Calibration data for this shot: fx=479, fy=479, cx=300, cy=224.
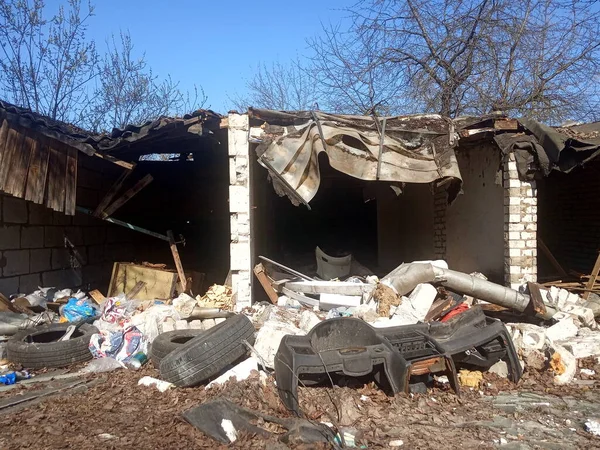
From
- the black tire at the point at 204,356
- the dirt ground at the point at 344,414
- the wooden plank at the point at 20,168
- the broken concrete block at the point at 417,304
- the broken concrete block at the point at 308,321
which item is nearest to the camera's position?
the dirt ground at the point at 344,414

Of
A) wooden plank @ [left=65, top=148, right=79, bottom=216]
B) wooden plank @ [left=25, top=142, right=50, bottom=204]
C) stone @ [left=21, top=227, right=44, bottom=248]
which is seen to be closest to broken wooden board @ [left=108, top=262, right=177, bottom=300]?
stone @ [left=21, top=227, right=44, bottom=248]

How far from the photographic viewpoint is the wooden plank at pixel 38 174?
23.5 feet

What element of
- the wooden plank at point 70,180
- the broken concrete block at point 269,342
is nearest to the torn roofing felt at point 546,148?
the broken concrete block at point 269,342

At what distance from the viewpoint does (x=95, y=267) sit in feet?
33.0

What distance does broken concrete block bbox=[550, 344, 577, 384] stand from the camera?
204 inches

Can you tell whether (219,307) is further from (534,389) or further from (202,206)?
(202,206)

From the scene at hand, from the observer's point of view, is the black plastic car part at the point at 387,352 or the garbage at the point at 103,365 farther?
the garbage at the point at 103,365

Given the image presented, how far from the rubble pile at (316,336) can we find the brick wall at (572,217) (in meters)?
2.90

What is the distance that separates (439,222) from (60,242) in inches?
298

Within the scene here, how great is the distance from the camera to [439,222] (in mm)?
10188

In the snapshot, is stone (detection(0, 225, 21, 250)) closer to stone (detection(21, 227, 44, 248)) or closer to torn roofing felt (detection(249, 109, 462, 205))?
stone (detection(21, 227, 44, 248))

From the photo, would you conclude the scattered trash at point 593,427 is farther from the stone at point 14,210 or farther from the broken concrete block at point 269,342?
the stone at point 14,210

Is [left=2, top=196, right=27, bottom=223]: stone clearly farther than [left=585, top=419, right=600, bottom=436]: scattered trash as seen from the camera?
Yes

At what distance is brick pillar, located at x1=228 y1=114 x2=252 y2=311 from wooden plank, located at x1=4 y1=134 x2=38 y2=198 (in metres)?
2.99
